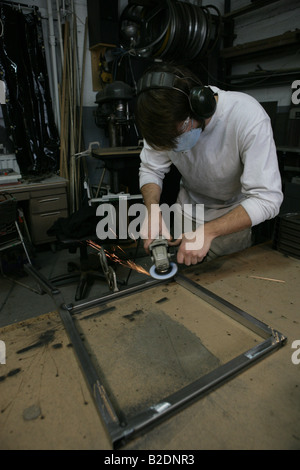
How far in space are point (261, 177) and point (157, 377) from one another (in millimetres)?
810

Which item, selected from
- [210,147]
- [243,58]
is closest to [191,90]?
[210,147]

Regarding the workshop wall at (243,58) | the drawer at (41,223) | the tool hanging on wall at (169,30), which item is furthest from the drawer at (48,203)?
the tool hanging on wall at (169,30)

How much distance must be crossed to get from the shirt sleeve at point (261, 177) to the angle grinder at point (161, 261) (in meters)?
0.35

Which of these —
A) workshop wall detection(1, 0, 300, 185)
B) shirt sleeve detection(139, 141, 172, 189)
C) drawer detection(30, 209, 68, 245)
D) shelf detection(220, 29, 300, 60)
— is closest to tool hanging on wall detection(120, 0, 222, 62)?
shelf detection(220, 29, 300, 60)

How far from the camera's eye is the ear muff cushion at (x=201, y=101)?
40.2 inches

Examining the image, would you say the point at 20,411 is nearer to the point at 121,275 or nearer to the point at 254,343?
the point at 254,343

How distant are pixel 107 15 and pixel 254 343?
13.6 feet

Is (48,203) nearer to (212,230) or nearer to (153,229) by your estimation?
(153,229)

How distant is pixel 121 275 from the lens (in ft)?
9.99

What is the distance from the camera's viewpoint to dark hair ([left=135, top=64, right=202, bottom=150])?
1004 mm

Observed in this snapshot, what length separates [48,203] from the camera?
11.3ft
